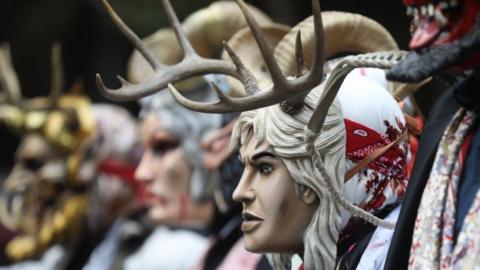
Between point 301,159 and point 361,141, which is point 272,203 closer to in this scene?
point 301,159

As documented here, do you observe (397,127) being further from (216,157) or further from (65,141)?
(65,141)

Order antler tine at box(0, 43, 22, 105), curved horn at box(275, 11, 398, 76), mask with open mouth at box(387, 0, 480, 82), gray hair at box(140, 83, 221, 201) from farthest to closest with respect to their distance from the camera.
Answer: antler tine at box(0, 43, 22, 105) → gray hair at box(140, 83, 221, 201) → curved horn at box(275, 11, 398, 76) → mask with open mouth at box(387, 0, 480, 82)

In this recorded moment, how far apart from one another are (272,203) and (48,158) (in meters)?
5.30

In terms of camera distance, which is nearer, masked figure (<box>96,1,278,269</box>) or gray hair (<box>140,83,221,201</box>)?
gray hair (<box>140,83,221,201</box>)

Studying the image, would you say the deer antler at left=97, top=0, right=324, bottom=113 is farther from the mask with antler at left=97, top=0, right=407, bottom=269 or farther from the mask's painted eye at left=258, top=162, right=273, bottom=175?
the mask's painted eye at left=258, top=162, right=273, bottom=175

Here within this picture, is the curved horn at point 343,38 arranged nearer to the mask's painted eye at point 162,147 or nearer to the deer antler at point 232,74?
the deer antler at point 232,74

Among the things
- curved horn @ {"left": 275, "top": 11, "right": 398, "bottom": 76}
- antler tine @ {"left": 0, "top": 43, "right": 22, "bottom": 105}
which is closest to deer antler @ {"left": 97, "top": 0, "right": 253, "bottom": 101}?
curved horn @ {"left": 275, "top": 11, "right": 398, "bottom": 76}

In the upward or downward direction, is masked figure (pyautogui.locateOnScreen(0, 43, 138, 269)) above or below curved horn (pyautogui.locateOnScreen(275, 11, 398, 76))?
below

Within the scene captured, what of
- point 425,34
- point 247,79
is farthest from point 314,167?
point 425,34

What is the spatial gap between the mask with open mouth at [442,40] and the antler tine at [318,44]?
0.59 m

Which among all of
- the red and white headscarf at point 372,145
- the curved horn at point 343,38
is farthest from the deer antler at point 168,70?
the curved horn at point 343,38

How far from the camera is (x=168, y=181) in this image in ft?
27.7

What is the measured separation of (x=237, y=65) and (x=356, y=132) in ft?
1.55

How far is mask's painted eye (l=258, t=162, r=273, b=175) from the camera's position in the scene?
184 inches
